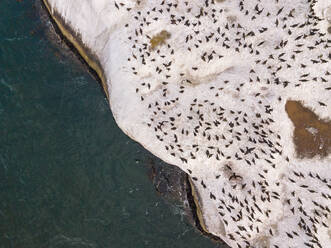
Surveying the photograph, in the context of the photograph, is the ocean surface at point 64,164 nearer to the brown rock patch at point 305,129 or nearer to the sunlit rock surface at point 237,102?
the sunlit rock surface at point 237,102

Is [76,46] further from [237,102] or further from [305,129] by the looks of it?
[305,129]

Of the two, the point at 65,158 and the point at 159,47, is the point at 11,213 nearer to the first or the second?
the point at 65,158

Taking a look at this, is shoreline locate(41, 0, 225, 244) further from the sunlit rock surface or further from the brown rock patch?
the brown rock patch

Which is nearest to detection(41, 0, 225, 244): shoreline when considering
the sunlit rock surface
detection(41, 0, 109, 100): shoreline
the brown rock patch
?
detection(41, 0, 109, 100): shoreline

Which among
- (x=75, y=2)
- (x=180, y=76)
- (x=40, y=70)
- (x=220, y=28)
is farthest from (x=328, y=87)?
(x=40, y=70)

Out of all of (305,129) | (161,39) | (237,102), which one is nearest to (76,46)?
(161,39)
